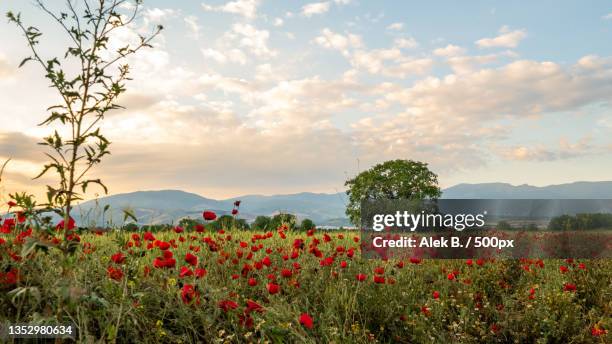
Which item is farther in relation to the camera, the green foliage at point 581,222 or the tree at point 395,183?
the tree at point 395,183

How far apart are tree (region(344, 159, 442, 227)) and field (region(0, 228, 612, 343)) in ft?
54.7

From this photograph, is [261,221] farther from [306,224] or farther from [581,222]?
[581,222]

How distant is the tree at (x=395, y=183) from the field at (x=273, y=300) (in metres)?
16.7

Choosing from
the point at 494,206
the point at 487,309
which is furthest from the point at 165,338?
the point at 494,206

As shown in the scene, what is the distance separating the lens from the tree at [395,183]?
24.3 metres

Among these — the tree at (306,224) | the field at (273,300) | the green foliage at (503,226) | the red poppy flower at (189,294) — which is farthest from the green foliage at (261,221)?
the red poppy flower at (189,294)

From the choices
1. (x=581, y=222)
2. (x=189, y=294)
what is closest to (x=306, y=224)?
(x=581, y=222)

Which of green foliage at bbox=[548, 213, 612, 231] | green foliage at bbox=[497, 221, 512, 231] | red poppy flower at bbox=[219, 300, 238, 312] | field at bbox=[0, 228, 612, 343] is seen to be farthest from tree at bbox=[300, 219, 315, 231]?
red poppy flower at bbox=[219, 300, 238, 312]

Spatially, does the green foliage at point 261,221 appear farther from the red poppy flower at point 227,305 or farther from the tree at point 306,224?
the red poppy flower at point 227,305

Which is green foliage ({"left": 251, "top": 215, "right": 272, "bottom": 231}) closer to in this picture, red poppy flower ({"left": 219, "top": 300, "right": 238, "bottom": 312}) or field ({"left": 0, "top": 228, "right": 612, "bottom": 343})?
field ({"left": 0, "top": 228, "right": 612, "bottom": 343})

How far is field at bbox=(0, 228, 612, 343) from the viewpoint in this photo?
3.98 metres

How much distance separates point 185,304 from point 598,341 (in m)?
4.17

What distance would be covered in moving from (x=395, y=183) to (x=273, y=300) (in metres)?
20.4

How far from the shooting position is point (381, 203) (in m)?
23.7
